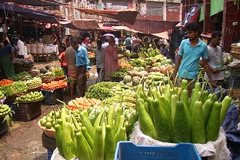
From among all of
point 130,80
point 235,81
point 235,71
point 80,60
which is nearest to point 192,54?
point 235,71

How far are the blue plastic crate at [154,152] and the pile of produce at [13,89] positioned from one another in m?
5.09

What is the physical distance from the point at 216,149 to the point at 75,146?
1.21 metres

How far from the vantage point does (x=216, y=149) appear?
1.78 meters

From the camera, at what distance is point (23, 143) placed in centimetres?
476

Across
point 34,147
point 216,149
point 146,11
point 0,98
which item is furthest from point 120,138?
point 146,11

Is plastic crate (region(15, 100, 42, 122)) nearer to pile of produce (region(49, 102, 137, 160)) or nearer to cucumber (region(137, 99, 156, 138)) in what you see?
pile of produce (region(49, 102, 137, 160))

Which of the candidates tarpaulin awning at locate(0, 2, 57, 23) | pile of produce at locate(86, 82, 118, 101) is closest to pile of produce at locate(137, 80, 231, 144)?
pile of produce at locate(86, 82, 118, 101)

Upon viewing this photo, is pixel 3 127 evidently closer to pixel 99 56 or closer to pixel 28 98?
pixel 28 98

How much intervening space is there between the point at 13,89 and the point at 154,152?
5415mm

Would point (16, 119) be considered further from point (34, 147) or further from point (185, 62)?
point (185, 62)

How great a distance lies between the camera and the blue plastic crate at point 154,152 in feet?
4.86

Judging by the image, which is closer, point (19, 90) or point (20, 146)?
point (20, 146)

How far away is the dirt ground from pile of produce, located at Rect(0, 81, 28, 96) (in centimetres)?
80

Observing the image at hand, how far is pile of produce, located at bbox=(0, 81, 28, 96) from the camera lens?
5752 millimetres
